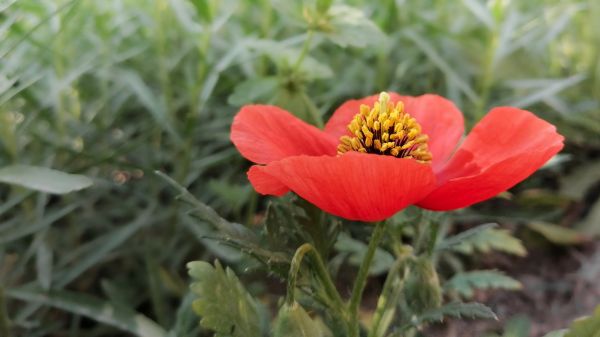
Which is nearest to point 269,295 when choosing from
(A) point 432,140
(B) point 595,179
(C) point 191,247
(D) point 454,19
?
(C) point 191,247

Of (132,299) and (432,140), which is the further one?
(132,299)

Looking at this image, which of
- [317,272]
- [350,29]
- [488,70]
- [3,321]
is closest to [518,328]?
[317,272]

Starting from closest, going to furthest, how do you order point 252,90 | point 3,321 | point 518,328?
point 518,328 → point 3,321 → point 252,90

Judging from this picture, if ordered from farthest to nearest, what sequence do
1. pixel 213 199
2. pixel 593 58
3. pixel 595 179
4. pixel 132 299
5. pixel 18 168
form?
pixel 593 58
pixel 595 179
pixel 213 199
pixel 132 299
pixel 18 168

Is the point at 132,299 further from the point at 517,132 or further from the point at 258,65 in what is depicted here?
the point at 517,132

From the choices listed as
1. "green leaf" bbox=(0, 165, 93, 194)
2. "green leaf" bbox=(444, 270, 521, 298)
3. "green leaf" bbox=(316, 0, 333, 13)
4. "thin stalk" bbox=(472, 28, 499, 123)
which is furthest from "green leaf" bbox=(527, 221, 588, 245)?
"green leaf" bbox=(0, 165, 93, 194)

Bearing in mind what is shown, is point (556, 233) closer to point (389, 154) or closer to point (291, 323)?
point (389, 154)

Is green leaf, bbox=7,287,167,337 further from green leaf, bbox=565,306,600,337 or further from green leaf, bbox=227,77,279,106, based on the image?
green leaf, bbox=565,306,600,337
